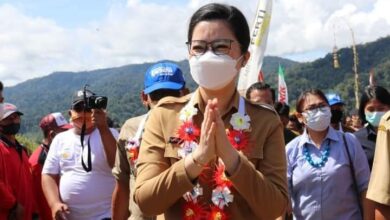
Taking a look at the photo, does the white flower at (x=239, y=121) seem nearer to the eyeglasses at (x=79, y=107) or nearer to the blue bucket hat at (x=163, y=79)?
the blue bucket hat at (x=163, y=79)

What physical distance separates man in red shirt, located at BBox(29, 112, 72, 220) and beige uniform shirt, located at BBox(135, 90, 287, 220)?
13.6ft

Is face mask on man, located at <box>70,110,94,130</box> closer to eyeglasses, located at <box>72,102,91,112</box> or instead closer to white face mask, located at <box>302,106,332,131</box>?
eyeglasses, located at <box>72,102,91,112</box>

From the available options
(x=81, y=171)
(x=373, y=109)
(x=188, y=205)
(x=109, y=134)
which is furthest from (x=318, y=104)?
(x=188, y=205)

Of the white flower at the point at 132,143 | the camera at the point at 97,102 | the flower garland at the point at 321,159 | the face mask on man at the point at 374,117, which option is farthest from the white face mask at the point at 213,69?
the face mask on man at the point at 374,117

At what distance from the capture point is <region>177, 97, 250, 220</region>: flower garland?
2.30 m

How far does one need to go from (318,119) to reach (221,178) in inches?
98.0

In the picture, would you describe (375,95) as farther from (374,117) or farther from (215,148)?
(215,148)

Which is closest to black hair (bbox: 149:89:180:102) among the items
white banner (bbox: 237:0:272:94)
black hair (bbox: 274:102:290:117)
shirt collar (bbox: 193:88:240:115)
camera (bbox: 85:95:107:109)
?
camera (bbox: 85:95:107:109)

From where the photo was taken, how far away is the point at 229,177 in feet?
7.05

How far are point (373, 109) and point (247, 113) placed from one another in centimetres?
294

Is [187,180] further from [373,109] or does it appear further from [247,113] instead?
[373,109]

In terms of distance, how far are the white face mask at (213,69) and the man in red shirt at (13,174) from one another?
3.48 metres

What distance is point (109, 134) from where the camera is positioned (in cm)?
515

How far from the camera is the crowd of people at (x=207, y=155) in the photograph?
2213 millimetres
